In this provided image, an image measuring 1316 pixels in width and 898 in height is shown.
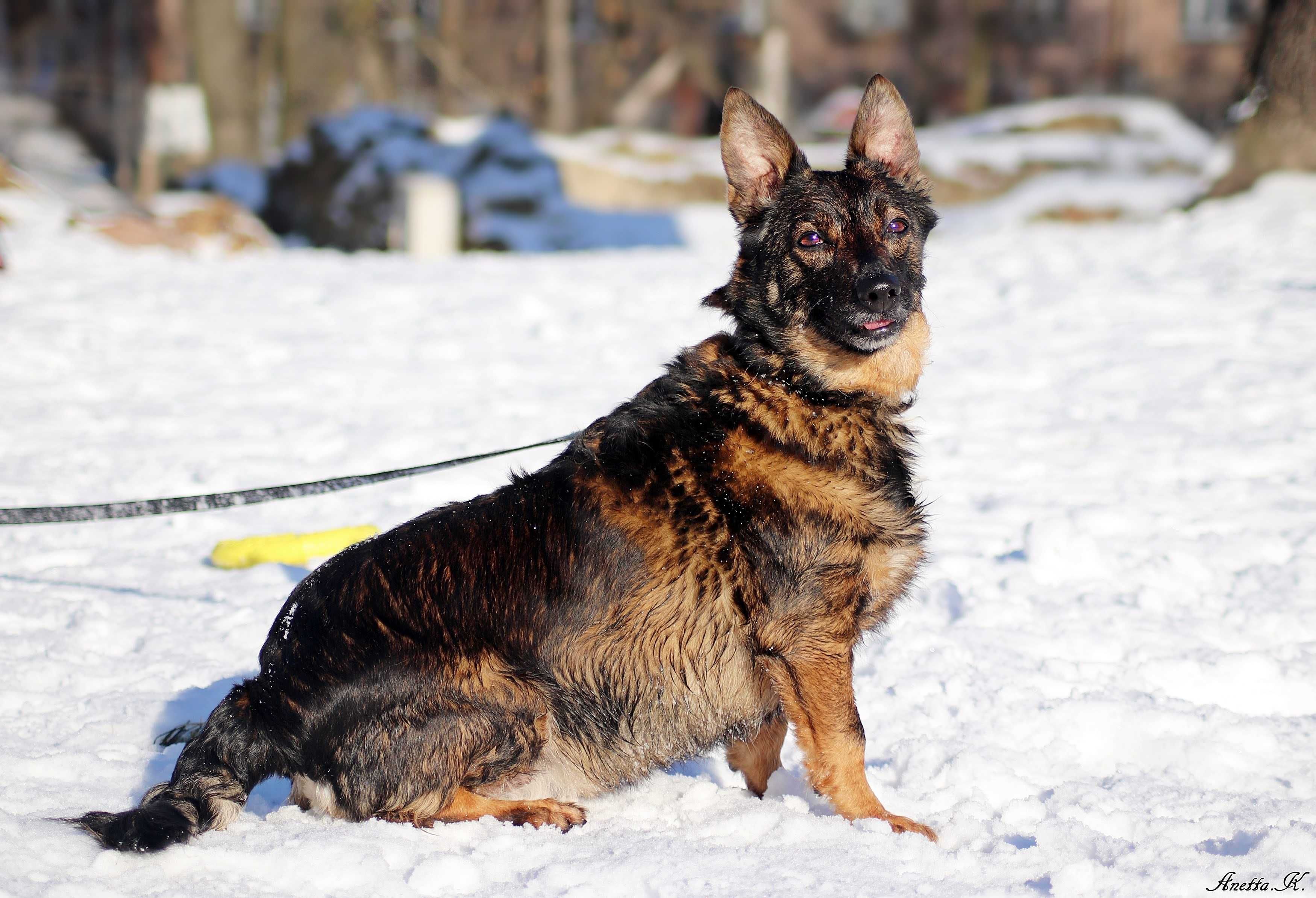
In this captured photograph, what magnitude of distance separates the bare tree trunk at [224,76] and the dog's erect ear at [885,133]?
61.0ft

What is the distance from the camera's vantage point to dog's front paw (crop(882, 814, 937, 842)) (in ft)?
10.5

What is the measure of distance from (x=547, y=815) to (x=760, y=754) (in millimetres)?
711

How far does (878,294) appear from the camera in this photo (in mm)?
3424

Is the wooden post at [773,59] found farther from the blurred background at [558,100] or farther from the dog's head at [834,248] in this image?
the dog's head at [834,248]

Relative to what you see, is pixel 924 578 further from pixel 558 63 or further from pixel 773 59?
pixel 558 63

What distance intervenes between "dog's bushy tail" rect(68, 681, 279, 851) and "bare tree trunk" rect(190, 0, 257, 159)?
62.9 feet

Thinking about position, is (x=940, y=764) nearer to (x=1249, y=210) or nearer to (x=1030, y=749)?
(x=1030, y=749)

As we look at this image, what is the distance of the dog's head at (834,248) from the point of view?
3.46 meters

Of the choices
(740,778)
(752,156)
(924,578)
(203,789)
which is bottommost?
(740,778)

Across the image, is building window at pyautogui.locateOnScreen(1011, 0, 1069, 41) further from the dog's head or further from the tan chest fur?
the tan chest fur

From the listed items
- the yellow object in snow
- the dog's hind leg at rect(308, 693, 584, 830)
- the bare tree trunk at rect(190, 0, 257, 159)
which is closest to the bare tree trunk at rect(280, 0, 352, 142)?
the bare tree trunk at rect(190, 0, 257, 159)

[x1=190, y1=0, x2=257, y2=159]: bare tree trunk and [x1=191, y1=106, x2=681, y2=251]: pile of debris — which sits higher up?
[x1=190, y1=0, x2=257, y2=159]: bare tree trunk

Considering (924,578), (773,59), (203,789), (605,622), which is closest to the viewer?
(203,789)

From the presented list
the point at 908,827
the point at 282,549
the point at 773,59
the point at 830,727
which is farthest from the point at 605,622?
the point at 773,59
